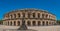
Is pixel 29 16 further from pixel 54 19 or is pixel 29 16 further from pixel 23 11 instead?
pixel 54 19

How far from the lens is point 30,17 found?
6719cm

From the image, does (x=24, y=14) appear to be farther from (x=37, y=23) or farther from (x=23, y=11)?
(x=37, y=23)

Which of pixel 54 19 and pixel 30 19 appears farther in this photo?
pixel 54 19

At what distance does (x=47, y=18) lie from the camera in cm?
6919

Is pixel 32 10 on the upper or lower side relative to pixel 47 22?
upper

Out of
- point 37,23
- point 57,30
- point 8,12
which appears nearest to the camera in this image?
point 57,30

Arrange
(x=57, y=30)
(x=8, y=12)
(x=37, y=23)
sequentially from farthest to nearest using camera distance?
(x=8, y=12)
(x=37, y=23)
(x=57, y=30)

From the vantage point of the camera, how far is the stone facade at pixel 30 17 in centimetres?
6662

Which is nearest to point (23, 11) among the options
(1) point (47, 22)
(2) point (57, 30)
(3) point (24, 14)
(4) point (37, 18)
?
(3) point (24, 14)

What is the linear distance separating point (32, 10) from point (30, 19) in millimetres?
3686

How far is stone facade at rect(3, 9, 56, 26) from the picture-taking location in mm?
66625

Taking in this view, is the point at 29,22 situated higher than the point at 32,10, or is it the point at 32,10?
the point at 32,10

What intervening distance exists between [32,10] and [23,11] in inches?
142

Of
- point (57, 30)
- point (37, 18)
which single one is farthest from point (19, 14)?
point (57, 30)
